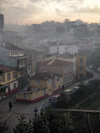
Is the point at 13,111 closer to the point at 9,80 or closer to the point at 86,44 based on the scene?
the point at 9,80

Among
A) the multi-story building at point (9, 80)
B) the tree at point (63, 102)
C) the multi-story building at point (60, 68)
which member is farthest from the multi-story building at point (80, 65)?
the tree at point (63, 102)

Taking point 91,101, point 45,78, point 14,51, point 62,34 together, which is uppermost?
point 62,34

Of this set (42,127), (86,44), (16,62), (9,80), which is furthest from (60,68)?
(86,44)

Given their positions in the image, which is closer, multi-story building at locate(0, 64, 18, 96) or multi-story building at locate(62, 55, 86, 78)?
multi-story building at locate(0, 64, 18, 96)

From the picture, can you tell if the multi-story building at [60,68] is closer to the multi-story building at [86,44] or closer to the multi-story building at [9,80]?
the multi-story building at [9,80]

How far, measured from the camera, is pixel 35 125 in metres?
7.14

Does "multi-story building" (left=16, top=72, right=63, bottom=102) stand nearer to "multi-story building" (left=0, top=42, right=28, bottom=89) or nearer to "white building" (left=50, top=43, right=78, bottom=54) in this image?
"multi-story building" (left=0, top=42, right=28, bottom=89)

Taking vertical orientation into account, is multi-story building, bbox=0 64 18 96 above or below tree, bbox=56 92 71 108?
above

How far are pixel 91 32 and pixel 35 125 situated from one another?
207ft

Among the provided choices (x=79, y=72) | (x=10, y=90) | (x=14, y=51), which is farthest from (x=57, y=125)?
(x=79, y=72)

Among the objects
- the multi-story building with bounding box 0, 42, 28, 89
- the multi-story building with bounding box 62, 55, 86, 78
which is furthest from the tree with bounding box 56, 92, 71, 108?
Answer: the multi-story building with bounding box 62, 55, 86, 78

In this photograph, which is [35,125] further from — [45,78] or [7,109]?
[45,78]

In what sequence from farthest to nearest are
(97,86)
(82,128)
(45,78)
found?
(97,86), (45,78), (82,128)

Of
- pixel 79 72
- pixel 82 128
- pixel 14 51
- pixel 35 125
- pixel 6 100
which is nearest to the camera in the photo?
pixel 35 125
